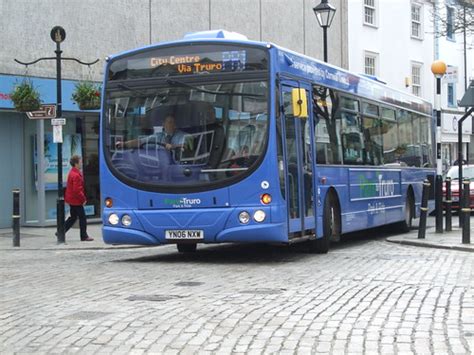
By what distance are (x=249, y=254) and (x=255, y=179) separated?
2.56 metres

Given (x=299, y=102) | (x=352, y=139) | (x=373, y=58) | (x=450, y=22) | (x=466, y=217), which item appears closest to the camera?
(x=299, y=102)

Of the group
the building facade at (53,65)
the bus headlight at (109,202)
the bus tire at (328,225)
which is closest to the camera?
the bus headlight at (109,202)

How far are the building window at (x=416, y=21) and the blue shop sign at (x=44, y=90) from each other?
20669 mm

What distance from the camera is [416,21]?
115ft

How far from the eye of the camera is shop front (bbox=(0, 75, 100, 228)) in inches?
709

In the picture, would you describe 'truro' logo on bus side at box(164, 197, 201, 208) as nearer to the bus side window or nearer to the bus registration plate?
the bus registration plate

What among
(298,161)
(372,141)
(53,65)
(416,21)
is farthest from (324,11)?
(416,21)

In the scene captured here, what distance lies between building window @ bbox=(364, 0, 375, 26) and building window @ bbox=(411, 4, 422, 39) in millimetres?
3460

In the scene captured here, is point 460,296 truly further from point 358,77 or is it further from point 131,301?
point 358,77

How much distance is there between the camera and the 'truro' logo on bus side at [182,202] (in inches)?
425

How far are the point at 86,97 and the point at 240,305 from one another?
10823 millimetres

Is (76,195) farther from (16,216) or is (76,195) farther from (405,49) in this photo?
(405,49)

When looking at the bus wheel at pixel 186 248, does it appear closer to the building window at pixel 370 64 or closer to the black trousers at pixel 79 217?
the black trousers at pixel 79 217

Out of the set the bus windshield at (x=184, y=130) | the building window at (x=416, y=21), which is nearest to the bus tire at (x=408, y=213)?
the bus windshield at (x=184, y=130)
